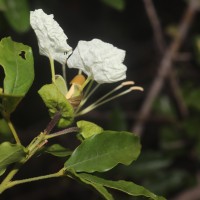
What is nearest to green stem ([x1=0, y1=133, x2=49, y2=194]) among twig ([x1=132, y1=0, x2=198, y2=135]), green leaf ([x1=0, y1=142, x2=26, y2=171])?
green leaf ([x1=0, y1=142, x2=26, y2=171])

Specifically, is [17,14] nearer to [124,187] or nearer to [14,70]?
[14,70]

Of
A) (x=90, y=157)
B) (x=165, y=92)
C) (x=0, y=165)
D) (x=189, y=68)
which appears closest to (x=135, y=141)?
(x=90, y=157)

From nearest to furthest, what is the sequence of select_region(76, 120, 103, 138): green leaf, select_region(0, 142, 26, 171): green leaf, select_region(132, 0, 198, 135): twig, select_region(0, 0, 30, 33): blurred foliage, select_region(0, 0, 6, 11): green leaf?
select_region(0, 142, 26, 171): green leaf
select_region(76, 120, 103, 138): green leaf
select_region(0, 0, 6, 11): green leaf
select_region(0, 0, 30, 33): blurred foliage
select_region(132, 0, 198, 135): twig

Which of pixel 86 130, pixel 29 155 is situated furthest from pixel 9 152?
pixel 86 130

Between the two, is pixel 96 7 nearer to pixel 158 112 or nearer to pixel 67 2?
pixel 67 2

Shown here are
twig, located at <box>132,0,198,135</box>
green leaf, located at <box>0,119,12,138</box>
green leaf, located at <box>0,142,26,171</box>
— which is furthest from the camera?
twig, located at <box>132,0,198,135</box>

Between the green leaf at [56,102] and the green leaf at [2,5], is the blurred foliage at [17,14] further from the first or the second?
the green leaf at [56,102]

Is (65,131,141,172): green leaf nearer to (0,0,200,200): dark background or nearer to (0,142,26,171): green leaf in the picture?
(0,142,26,171): green leaf
